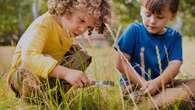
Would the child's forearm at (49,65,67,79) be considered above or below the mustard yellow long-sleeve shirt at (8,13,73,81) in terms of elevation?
below

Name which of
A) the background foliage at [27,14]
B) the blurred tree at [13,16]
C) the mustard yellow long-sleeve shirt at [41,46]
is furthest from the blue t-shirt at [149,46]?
the blurred tree at [13,16]

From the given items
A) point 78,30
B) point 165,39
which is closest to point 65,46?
point 78,30

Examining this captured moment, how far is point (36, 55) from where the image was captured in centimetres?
279

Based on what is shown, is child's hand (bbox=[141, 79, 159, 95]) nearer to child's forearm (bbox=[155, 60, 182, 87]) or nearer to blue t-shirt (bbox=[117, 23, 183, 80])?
child's forearm (bbox=[155, 60, 182, 87])

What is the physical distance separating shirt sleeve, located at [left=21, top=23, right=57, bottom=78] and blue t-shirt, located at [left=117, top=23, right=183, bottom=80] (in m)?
0.67

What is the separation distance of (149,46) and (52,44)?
65 cm

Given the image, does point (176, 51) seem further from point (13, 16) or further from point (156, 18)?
point (13, 16)

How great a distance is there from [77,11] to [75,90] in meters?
0.42

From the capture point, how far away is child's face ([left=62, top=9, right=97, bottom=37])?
120 inches

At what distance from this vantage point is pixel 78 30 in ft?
10.1

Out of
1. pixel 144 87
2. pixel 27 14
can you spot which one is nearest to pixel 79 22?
pixel 144 87

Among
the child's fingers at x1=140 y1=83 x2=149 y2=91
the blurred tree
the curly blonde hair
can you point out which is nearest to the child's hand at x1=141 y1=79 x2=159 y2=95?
the child's fingers at x1=140 y1=83 x2=149 y2=91

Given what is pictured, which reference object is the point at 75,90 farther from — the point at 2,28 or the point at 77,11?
the point at 2,28

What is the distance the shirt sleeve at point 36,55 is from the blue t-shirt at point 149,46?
67 centimetres
